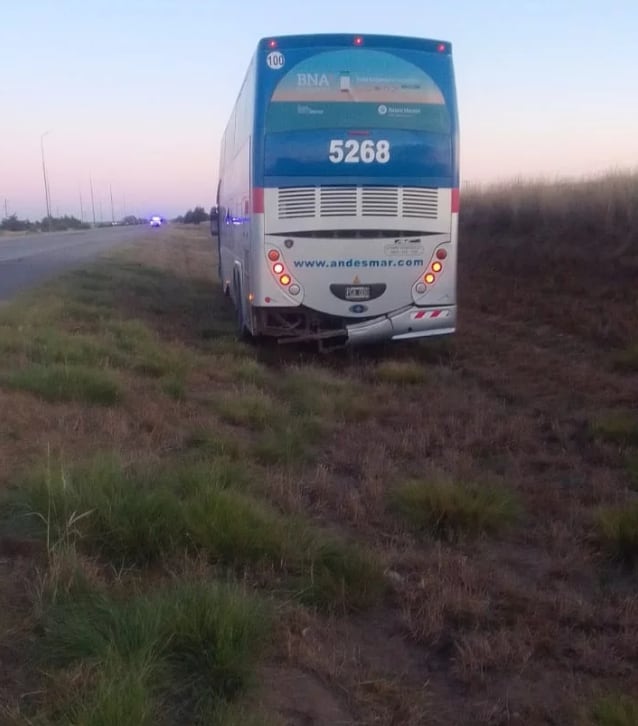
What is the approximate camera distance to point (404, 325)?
13211mm

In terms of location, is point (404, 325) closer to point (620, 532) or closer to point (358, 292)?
point (358, 292)

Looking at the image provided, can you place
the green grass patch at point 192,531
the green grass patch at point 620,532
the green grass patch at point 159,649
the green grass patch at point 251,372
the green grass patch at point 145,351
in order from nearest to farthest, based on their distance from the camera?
the green grass patch at point 159,649
the green grass patch at point 192,531
the green grass patch at point 620,532
the green grass patch at point 145,351
the green grass patch at point 251,372

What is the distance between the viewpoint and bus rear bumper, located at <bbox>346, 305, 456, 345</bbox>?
43.0 ft

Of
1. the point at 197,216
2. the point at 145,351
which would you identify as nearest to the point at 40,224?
the point at 197,216

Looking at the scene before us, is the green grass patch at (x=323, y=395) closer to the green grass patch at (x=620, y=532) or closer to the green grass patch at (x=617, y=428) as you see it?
the green grass patch at (x=617, y=428)

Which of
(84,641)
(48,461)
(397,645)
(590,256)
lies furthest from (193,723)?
(590,256)

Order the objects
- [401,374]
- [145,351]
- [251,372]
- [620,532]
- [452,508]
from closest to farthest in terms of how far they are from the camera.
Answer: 1. [620,532]
2. [452,508]
3. [401,374]
4. [251,372]
5. [145,351]

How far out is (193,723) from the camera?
12.5ft

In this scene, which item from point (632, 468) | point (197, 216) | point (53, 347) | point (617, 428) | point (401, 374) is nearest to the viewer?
point (632, 468)

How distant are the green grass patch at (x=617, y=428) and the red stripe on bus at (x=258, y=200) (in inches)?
203

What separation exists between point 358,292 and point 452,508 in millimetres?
6723

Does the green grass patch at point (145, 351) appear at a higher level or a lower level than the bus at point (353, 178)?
lower

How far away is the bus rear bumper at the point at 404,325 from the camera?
13.1 meters

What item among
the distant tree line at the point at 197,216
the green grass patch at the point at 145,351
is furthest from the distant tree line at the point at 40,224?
the green grass patch at the point at 145,351
